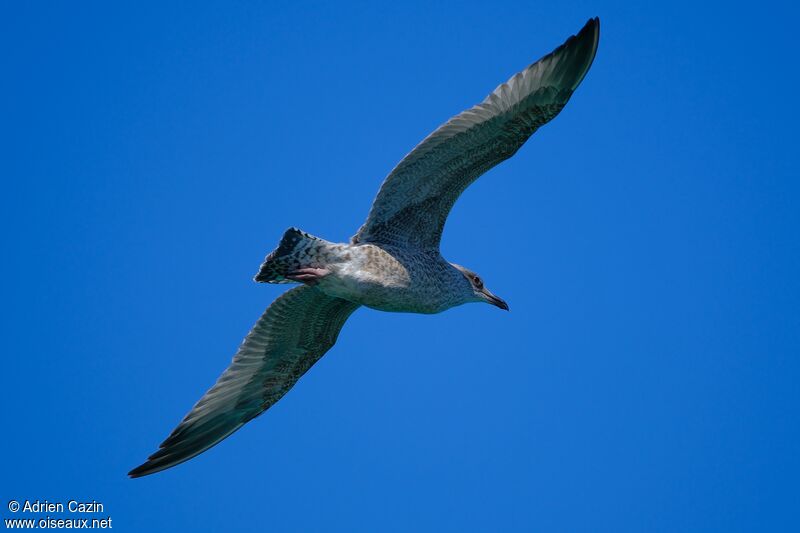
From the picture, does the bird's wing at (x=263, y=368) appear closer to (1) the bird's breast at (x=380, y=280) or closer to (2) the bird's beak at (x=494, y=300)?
(1) the bird's breast at (x=380, y=280)

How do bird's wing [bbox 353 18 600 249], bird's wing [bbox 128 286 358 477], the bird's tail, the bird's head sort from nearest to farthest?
bird's wing [bbox 353 18 600 249]
the bird's tail
bird's wing [bbox 128 286 358 477]
the bird's head

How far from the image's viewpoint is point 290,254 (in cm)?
923

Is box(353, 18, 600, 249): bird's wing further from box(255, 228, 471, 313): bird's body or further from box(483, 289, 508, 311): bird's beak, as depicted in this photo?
box(483, 289, 508, 311): bird's beak

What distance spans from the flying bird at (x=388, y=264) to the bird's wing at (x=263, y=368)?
11 mm

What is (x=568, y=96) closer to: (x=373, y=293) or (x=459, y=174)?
(x=459, y=174)

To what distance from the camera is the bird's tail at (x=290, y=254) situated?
9.17 m

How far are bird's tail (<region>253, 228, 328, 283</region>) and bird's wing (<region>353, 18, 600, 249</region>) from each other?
2.14 feet

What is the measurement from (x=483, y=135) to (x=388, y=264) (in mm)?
1540

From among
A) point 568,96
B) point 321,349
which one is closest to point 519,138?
point 568,96

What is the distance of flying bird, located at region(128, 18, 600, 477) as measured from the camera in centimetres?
885

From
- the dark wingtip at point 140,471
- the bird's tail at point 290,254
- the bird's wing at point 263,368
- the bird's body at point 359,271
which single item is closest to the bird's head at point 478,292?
the bird's body at point 359,271

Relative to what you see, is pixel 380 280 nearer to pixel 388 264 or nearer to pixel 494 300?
pixel 388 264

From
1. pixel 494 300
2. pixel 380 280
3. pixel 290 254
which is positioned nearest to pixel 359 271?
pixel 380 280

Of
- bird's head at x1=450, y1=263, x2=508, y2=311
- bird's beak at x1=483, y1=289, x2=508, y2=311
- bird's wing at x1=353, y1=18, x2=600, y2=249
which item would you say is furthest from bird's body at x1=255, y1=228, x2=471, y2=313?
bird's beak at x1=483, y1=289, x2=508, y2=311
